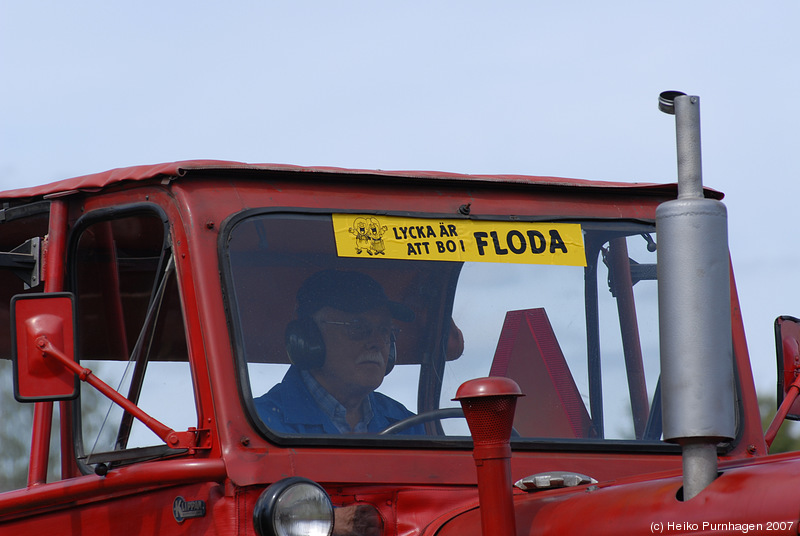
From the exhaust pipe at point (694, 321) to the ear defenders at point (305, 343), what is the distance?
1.24 metres

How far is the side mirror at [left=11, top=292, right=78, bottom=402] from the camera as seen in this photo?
2.82m

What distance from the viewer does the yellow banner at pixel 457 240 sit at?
128 inches

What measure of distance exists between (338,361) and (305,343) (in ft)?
0.35

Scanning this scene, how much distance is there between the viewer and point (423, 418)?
10.4ft

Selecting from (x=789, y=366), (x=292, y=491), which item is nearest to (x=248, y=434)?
(x=292, y=491)

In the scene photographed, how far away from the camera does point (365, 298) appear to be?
3250 mm

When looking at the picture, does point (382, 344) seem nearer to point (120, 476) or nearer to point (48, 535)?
point (120, 476)

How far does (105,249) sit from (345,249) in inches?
30.0

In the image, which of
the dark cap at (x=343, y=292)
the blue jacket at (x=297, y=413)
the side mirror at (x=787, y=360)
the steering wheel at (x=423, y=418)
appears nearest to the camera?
the blue jacket at (x=297, y=413)

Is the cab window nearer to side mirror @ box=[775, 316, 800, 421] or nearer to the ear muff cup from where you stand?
the ear muff cup

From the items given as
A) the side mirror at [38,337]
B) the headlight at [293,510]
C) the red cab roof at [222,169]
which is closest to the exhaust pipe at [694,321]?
the headlight at [293,510]

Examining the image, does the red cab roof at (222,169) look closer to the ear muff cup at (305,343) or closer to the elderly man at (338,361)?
the elderly man at (338,361)

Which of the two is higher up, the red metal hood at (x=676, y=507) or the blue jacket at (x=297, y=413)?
the blue jacket at (x=297, y=413)

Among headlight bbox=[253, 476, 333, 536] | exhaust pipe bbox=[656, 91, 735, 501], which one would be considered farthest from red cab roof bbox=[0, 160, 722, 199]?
exhaust pipe bbox=[656, 91, 735, 501]
